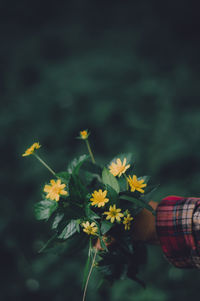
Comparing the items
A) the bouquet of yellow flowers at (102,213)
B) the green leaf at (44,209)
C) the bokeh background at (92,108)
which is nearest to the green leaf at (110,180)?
the bouquet of yellow flowers at (102,213)

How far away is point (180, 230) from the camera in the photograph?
1.22m

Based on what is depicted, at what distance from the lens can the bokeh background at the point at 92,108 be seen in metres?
2.12

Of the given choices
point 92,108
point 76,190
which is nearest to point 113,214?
point 76,190

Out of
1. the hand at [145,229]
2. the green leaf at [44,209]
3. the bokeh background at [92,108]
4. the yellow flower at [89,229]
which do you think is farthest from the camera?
the bokeh background at [92,108]

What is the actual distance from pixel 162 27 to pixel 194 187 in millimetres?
1981

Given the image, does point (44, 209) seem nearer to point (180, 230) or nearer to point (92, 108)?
point (180, 230)

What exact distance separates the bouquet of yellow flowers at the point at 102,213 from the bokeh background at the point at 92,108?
0.89m

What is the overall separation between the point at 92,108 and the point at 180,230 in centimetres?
169

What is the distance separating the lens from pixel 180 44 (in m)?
3.34

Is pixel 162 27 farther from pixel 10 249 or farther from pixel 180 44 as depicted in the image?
pixel 10 249

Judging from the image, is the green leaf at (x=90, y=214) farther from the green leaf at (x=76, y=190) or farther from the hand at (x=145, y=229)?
the hand at (x=145, y=229)

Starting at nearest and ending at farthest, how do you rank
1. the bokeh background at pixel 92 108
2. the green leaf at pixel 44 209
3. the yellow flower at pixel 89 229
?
the yellow flower at pixel 89 229 < the green leaf at pixel 44 209 < the bokeh background at pixel 92 108

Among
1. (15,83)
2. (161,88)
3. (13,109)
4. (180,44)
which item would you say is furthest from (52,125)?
(180,44)

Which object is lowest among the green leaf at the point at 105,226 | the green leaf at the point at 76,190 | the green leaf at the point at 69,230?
the green leaf at the point at 69,230
